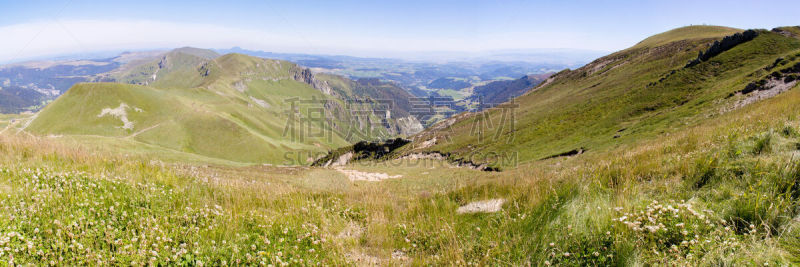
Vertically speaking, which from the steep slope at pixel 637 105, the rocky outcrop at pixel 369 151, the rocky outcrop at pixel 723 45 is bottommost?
the rocky outcrop at pixel 369 151

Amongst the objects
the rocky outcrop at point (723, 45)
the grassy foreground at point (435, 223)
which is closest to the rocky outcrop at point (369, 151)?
the rocky outcrop at point (723, 45)

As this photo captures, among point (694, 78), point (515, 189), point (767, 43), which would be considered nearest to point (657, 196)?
point (515, 189)

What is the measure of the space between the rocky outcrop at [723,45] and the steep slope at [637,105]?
15cm

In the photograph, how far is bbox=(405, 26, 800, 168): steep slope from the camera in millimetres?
35312

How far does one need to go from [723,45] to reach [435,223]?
278 feet

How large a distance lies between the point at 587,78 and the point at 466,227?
358 ft

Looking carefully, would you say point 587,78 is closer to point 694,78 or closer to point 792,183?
point 694,78

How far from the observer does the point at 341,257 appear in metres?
4.08

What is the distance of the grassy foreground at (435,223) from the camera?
134 inches

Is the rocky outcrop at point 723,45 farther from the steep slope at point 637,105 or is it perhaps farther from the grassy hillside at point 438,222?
the grassy hillside at point 438,222

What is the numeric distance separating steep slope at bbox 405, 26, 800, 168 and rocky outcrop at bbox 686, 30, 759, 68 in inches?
5.7

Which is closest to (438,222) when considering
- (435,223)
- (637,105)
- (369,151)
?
(435,223)

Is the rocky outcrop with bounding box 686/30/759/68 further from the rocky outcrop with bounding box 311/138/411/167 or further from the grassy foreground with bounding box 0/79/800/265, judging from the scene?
the grassy foreground with bounding box 0/79/800/265

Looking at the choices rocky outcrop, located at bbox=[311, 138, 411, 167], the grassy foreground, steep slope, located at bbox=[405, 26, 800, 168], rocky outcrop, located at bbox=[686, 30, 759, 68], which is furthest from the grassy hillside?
rocky outcrop, located at bbox=[686, 30, 759, 68]
